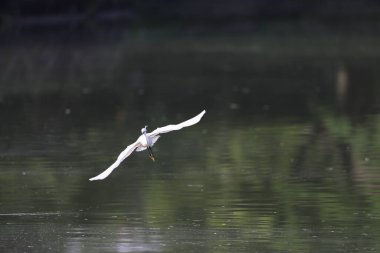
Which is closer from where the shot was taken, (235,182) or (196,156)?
(235,182)

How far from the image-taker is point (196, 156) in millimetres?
18953

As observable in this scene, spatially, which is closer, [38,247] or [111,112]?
[38,247]

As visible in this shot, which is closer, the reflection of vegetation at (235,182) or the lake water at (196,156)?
the lake water at (196,156)

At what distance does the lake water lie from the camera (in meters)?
13.1

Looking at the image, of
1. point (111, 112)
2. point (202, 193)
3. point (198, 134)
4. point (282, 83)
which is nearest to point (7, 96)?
point (111, 112)

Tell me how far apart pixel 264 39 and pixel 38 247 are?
108 ft

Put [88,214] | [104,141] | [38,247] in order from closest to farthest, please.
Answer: [38,247]
[88,214]
[104,141]

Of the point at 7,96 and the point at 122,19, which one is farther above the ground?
the point at 122,19

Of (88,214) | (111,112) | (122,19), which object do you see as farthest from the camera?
(122,19)

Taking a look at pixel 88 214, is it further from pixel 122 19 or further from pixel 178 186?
pixel 122 19

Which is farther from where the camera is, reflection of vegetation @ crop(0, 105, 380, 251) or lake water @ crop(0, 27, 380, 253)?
reflection of vegetation @ crop(0, 105, 380, 251)

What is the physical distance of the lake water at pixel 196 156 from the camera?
514 inches

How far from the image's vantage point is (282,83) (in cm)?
3034

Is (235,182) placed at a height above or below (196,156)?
below
